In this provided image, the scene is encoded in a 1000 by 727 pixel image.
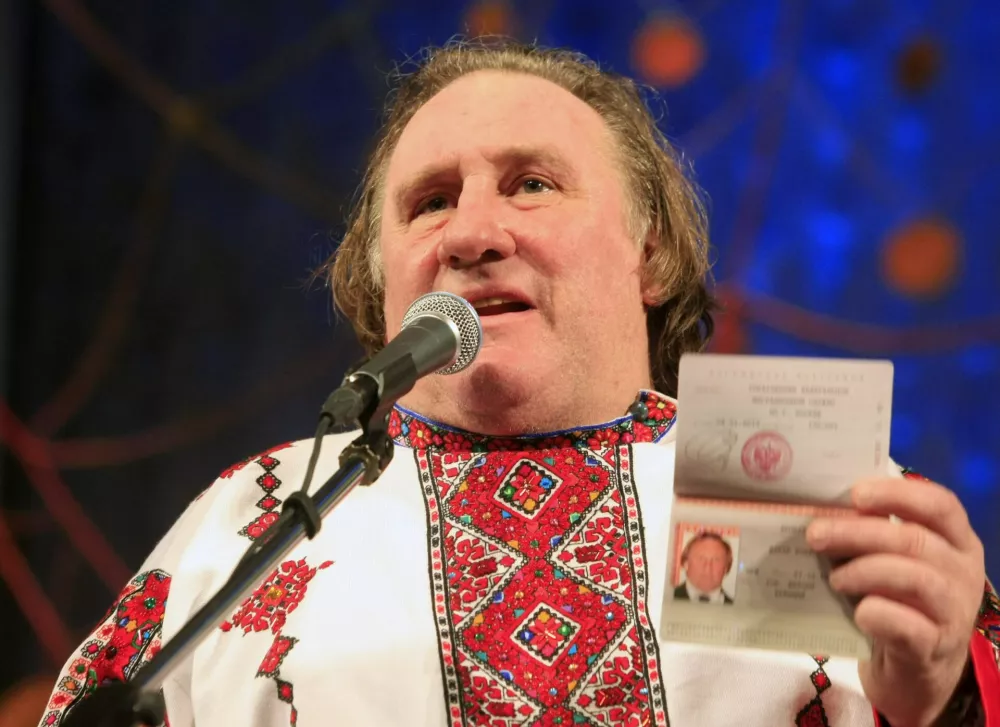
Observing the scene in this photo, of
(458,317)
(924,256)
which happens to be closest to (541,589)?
(458,317)

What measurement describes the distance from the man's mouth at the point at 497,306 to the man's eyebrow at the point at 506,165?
232 millimetres

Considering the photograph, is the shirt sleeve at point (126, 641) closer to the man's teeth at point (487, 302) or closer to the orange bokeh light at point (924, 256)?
the man's teeth at point (487, 302)

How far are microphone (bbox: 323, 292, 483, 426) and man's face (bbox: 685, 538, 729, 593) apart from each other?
336 millimetres

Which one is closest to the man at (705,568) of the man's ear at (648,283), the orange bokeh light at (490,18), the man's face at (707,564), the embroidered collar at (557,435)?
the man's face at (707,564)

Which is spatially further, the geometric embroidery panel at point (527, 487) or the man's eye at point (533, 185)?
the man's eye at point (533, 185)

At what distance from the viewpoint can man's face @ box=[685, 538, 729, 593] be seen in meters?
1.06

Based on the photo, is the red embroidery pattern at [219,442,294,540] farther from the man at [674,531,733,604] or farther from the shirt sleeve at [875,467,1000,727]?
the shirt sleeve at [875,467,1000,727]

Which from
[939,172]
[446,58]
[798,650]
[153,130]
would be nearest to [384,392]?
[798,650]

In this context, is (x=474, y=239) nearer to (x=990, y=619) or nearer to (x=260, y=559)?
(x=260, y=559)

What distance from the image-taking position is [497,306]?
161cm

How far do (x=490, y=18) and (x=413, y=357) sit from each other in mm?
2239

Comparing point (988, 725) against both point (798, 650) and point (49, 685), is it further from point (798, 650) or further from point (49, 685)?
point (49, 685)

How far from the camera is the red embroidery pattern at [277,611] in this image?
142 cm

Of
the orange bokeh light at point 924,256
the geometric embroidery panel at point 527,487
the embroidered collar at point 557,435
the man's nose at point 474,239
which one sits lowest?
the geometric embroidery panel at point 527,487
